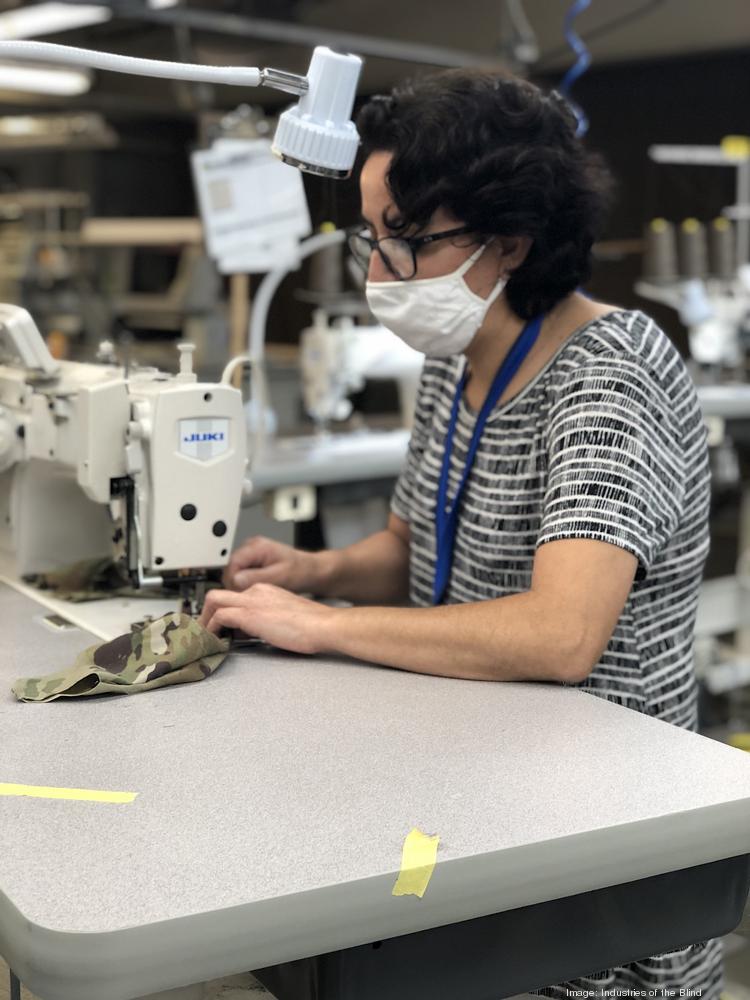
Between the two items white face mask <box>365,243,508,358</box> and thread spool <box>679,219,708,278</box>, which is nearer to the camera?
white face mask <box>365,243,508,358</box>

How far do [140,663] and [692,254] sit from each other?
3.64 metres

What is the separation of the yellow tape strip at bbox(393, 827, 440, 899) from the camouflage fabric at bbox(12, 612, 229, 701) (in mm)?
483

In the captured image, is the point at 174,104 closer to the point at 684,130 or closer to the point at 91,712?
the point at 684,130

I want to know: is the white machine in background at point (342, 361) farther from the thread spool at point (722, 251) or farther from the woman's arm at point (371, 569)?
the thread spool at point (722, 251)

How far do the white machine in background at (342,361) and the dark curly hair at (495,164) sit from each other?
1.76 metres

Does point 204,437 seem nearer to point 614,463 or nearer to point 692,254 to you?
point 614,463

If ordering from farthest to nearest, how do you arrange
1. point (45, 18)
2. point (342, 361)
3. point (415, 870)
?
point (45, 18) → point (342, 361) → point (415, 870)

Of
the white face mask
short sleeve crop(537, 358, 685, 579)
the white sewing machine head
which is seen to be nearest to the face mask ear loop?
the white face mask

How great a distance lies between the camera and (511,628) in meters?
1.38

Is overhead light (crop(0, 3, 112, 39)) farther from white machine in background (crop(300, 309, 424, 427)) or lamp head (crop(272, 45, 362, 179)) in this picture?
lamp head (crop(272, 45, 362, 179))

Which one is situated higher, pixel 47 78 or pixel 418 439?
pixel 47 78

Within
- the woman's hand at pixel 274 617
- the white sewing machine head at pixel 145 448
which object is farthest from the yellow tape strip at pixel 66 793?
the white sewing machine head at pixel 145 448

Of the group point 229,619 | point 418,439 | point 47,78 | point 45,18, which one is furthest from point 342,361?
point 47,78

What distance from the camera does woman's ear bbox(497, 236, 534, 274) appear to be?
1.62 metres
